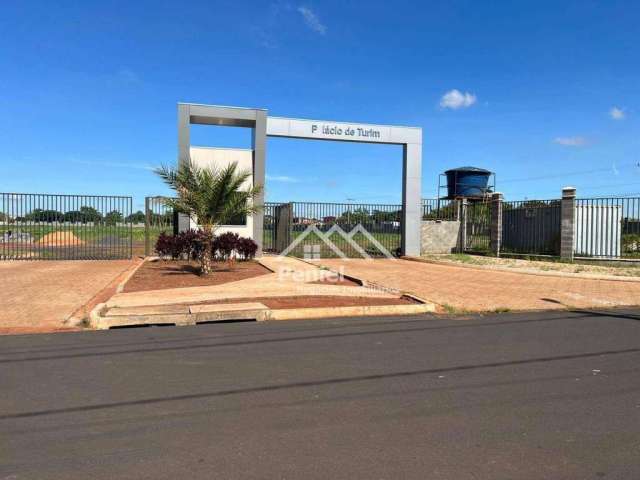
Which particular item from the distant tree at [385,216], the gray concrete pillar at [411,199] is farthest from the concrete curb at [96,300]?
the gray concrete pillar at [411,199]

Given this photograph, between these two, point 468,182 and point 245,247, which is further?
point 468,182

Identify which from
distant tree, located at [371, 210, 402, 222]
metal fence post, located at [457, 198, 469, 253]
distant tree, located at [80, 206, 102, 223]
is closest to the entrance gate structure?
distant tree, located at [371, 210, 402, 222]

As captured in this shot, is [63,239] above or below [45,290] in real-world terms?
above

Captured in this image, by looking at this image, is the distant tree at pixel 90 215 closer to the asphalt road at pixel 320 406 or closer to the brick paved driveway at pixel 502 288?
the brick paved driveway at pixel 502 288

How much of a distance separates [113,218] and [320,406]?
18781 millimetres

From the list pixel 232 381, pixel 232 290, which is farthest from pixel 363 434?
pixel 232 290

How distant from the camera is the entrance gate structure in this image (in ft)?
65.1

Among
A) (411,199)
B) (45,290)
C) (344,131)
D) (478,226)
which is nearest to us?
(45,290)

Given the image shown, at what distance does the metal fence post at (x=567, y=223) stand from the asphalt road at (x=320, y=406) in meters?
13.4

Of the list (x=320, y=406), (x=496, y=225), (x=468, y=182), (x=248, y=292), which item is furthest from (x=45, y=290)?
(x=468, y=182)

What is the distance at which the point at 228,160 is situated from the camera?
20672 mm

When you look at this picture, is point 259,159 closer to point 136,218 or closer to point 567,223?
point 136,218

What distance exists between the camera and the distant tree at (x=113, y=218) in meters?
20.9

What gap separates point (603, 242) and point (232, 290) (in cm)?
1594
